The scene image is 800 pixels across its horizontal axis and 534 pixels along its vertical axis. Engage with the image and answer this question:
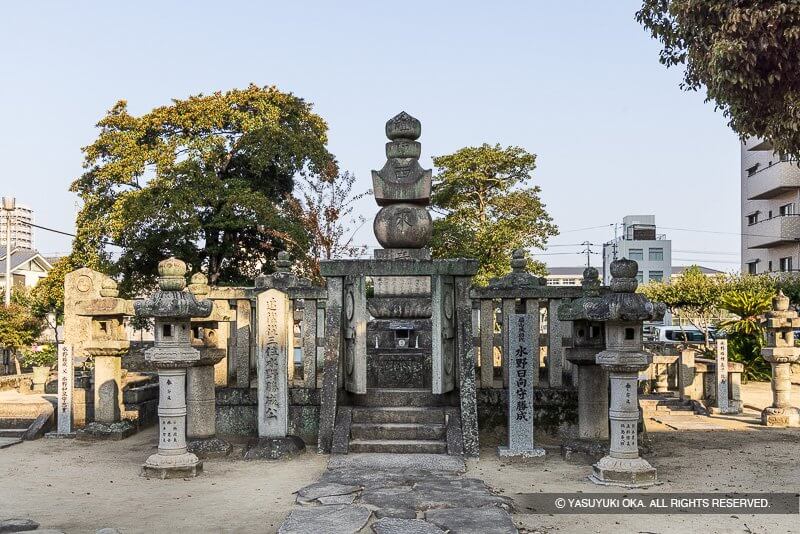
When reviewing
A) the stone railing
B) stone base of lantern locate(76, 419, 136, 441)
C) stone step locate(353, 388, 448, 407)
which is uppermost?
the stone railing

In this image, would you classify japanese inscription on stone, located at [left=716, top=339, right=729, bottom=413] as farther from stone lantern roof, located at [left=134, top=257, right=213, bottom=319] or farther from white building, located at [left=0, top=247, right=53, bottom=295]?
white building, located at [left=0, top=247, right=53, bottom=295]

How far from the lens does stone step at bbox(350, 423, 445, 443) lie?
9.93 metres

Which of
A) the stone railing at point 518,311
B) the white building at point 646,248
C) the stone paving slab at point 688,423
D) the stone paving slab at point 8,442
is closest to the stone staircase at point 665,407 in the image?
the stone paving slab at point 688,423

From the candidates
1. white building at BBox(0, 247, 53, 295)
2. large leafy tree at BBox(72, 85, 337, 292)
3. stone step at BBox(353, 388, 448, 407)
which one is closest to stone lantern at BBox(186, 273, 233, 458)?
stone step at BBox(353, 388, 448, 407)

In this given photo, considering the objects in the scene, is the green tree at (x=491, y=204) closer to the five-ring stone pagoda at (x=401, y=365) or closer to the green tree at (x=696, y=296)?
the green tree at (x=696, y=296)

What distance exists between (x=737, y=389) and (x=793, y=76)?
26.2ft

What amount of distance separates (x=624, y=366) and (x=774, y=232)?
3234 cm

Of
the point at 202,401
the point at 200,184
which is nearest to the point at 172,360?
the point at 202,401

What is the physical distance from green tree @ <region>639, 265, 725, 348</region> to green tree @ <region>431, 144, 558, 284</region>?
17.7ft

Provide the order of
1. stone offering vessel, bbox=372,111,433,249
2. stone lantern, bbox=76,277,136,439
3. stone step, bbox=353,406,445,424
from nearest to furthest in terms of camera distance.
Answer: stone step, bbox=353,406,445,424 < stone lantern, bbox=76,277,136,439 < stone offering vessel, bbox=372,111,433,249

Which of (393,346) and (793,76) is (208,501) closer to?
(393,346)

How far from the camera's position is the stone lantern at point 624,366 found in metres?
8.18

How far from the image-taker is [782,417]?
1307 centimetres

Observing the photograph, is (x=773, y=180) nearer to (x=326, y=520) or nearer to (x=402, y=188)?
(x=402, y=188)
